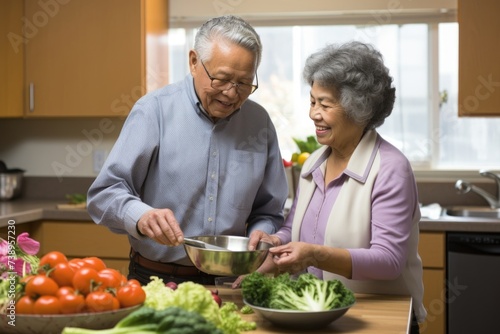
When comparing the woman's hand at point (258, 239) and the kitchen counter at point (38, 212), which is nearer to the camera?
the woman's hand at point (258, 239)

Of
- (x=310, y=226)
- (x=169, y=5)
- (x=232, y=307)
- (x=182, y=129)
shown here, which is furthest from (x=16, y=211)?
(x=232, y=307)

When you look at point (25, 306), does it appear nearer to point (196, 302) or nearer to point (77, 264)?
point (77, 264)

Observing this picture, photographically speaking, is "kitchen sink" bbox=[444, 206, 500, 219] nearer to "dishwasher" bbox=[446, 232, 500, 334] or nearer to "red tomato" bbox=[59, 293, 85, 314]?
"dishwasher" bbox=[446, 232, 500, 334]

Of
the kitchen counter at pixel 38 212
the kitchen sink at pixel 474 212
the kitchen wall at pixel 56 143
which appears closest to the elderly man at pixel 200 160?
the kitchen counter at pixel 38 212

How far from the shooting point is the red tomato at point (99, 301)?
1.47 metres

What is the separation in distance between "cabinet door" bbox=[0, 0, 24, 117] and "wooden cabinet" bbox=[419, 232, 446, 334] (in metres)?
2.29

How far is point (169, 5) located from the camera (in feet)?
14.4

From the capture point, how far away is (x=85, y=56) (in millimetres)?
4105

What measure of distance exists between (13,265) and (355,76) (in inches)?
43.0

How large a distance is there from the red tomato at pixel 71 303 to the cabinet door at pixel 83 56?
2679 millimetres

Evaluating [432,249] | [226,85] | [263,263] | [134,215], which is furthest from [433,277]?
[134,215]

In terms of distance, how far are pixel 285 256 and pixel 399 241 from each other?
343 millimetres

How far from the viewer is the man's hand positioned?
6.23 ft

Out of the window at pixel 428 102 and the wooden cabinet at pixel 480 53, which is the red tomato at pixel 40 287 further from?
the window at pixel 428 102
